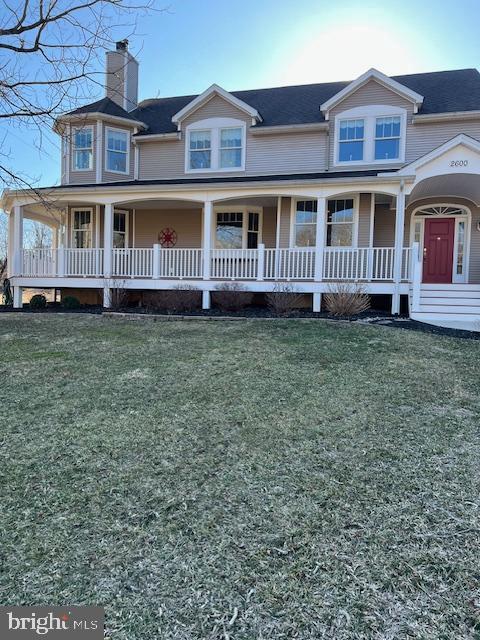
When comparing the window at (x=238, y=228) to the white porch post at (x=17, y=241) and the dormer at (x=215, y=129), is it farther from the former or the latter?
the white porch post at (x=17, y=241)

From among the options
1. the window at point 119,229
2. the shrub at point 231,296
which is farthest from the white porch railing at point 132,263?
the window at point 119,229

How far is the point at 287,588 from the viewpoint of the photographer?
209 cm

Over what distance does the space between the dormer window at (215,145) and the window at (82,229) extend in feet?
13.1

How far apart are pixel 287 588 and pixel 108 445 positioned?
2.06 m

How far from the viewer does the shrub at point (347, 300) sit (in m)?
10.6

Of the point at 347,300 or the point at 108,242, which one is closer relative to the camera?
the point at 347,300

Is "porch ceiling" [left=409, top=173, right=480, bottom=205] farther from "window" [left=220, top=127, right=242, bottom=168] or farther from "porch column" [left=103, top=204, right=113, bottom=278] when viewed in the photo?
"porch column" [left=103, top=204, right=113, bottom=278]

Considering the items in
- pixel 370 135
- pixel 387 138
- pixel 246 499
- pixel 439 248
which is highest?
pixel 370 135

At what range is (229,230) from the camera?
15.1 m

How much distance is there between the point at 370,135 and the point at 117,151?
349 inches

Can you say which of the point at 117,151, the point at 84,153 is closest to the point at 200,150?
the point at 117,151

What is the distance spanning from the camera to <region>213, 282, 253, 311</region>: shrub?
39.3ft

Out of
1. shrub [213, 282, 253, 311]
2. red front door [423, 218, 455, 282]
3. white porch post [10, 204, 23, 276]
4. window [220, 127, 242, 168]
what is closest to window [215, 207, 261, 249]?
window [220, 127, 242, 168]

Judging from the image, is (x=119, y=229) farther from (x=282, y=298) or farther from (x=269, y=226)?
(x=282, y=298)
